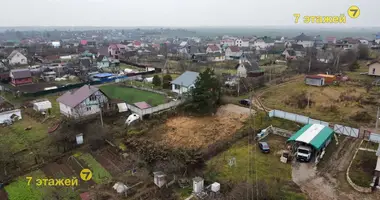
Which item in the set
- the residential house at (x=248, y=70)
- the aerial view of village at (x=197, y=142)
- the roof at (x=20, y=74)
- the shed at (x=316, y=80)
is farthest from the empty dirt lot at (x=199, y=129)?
the roof at (x=20, y=74)

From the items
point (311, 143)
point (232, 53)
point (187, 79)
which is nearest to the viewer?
point (311, 143)

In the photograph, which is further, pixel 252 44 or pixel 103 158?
pixel 252 44

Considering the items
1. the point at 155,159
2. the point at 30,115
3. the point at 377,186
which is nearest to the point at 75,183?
the point at 155,159

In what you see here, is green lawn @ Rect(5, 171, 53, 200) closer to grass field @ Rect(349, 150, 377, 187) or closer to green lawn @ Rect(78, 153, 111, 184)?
green lawn @ Rect(78, 153, 111, 184)

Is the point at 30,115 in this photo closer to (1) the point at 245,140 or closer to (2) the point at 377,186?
(1) the point at 245,140

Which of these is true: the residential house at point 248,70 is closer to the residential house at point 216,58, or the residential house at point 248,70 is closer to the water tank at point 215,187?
the residential house at point 216,58

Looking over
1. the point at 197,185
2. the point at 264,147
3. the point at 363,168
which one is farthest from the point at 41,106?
the point at 363,168

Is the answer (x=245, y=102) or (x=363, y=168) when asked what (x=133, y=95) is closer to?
(x=245, y=102)
